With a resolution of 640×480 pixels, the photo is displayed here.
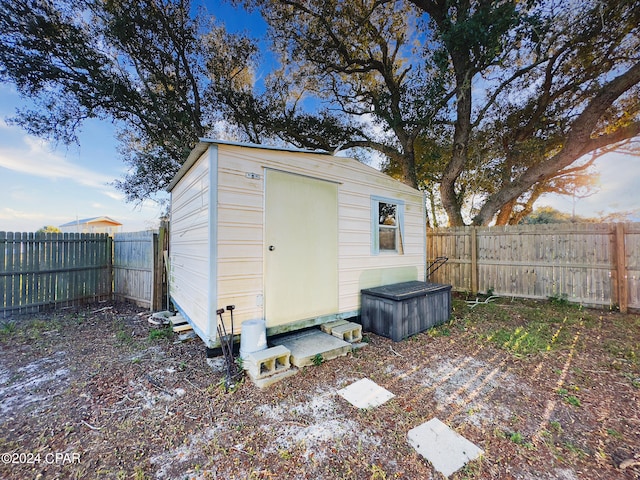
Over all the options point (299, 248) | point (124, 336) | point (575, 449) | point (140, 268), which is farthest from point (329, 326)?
point (140, 268)

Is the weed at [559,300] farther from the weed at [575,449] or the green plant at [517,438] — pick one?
the green plant at [517,438]

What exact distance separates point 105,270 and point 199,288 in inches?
192

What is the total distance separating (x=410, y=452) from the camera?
1808 mm

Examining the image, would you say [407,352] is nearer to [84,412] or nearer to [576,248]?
[84,412]

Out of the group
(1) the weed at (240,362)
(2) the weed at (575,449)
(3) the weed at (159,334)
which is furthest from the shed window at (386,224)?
(3) the weed at (159,334)

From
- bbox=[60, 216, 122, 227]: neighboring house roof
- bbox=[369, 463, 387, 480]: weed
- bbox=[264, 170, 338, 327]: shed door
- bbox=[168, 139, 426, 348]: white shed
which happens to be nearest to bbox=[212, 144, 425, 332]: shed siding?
bbox=[168, 139, 426, 348]: white shed

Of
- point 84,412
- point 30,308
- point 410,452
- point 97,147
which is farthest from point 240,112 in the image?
point 410,452

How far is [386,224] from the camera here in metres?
5.05

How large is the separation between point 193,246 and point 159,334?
1664 mm

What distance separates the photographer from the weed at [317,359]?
3.09 meters

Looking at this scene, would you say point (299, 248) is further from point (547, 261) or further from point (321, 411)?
point (547, 261)

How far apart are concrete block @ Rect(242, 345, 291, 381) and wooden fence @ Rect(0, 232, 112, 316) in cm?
552

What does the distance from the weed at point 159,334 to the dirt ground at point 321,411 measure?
202mm

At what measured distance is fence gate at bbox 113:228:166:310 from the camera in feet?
18.6
